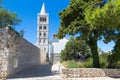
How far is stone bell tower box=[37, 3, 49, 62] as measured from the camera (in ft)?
251

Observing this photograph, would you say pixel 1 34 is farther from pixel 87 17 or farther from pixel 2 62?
pixel 87 17

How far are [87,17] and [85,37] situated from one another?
7.41 ft

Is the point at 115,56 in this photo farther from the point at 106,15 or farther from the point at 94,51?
the point at 106,15

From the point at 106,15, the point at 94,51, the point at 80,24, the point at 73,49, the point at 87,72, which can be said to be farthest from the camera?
the point at 73,49

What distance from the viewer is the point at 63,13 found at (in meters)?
18.5

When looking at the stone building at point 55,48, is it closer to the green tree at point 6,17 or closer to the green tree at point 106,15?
the green tree at point 6,17

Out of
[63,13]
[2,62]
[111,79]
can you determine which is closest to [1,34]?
[2,62]

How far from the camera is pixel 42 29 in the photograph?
78.7 meters

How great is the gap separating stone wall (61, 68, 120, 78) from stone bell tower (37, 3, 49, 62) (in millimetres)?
58352

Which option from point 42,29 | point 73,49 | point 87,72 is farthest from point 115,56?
point 42,29

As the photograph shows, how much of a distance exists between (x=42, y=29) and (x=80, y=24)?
6206 centimetres

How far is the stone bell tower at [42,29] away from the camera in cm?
7644

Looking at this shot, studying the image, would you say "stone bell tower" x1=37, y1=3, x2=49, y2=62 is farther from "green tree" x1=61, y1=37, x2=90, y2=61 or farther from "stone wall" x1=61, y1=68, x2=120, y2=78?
"stone wall" x1=61, y1=68, x2=120, y2=78

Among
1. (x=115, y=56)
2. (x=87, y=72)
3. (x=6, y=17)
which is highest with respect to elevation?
(x=6, y=17)
